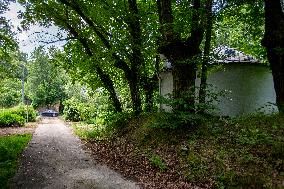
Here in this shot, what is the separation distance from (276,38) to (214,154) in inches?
189

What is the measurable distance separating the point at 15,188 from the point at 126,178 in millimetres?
2841

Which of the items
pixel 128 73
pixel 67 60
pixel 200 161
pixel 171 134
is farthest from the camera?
pixel 67 60

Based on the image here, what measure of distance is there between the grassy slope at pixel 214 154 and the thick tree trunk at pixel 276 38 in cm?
146

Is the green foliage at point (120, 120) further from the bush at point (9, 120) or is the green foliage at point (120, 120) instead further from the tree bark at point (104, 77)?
the bush at point (9, 120)

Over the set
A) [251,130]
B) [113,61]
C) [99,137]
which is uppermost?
[113,61]

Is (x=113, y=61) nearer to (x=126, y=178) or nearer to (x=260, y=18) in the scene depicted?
(x=260, y=18)

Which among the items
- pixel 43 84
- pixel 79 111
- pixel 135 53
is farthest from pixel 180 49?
pixel 43 84

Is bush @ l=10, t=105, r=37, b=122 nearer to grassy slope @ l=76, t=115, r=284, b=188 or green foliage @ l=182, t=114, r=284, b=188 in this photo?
grassy slope @ l=76, t=115, r=284, b=188

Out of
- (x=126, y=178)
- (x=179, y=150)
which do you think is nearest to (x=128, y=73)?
(x=179, y=150)

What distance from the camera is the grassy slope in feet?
26.6

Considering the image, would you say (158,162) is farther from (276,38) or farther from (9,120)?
(9,120)

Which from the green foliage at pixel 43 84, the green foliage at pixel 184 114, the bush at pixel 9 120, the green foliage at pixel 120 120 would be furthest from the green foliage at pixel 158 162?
the green foliage at pixel 43 84

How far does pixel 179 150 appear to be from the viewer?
431 inches

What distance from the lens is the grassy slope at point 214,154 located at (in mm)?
8117
